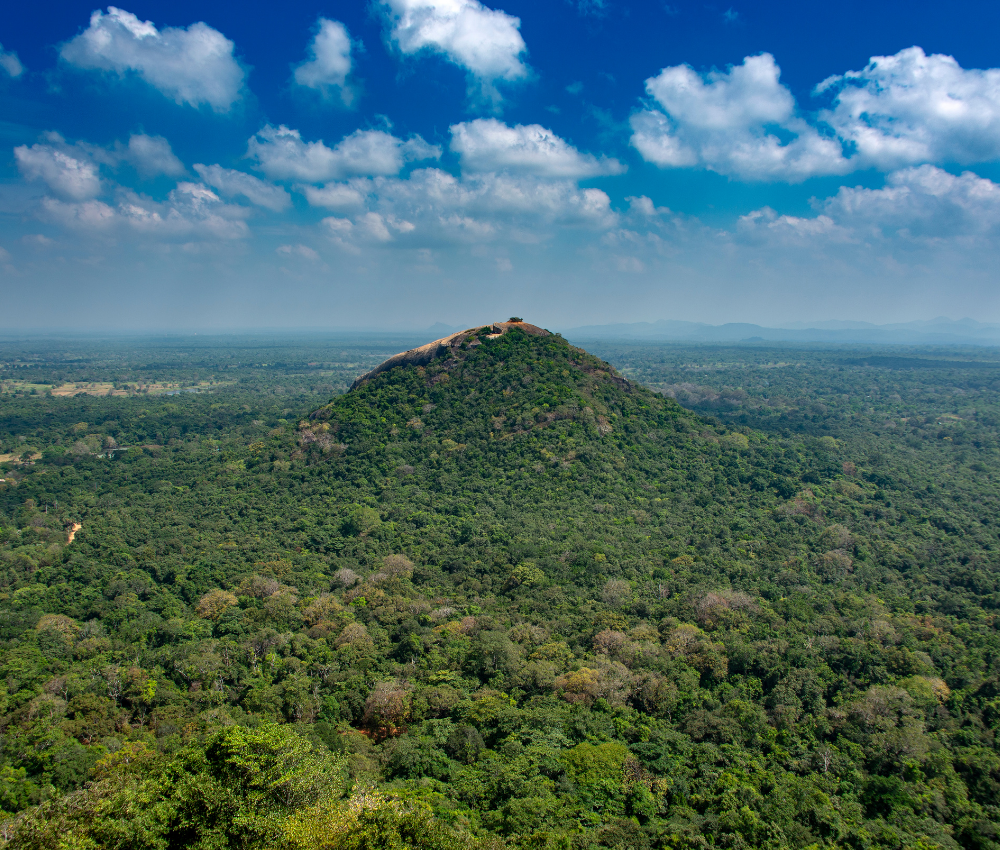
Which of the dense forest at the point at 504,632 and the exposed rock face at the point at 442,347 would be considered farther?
the exposed rock face at the point at 442,347

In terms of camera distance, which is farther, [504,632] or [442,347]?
[442,347]

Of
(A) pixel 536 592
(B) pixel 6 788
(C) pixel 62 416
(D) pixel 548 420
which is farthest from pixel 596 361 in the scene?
(C) pixel 62 416

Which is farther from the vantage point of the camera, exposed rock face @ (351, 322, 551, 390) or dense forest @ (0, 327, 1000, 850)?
exposed rock face @ (351, 322, 551, 390)

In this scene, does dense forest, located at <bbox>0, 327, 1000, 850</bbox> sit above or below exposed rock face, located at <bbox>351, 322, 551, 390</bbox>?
below

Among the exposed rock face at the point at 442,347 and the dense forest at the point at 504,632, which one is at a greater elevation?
the exposed rock face at the point at 442,347
